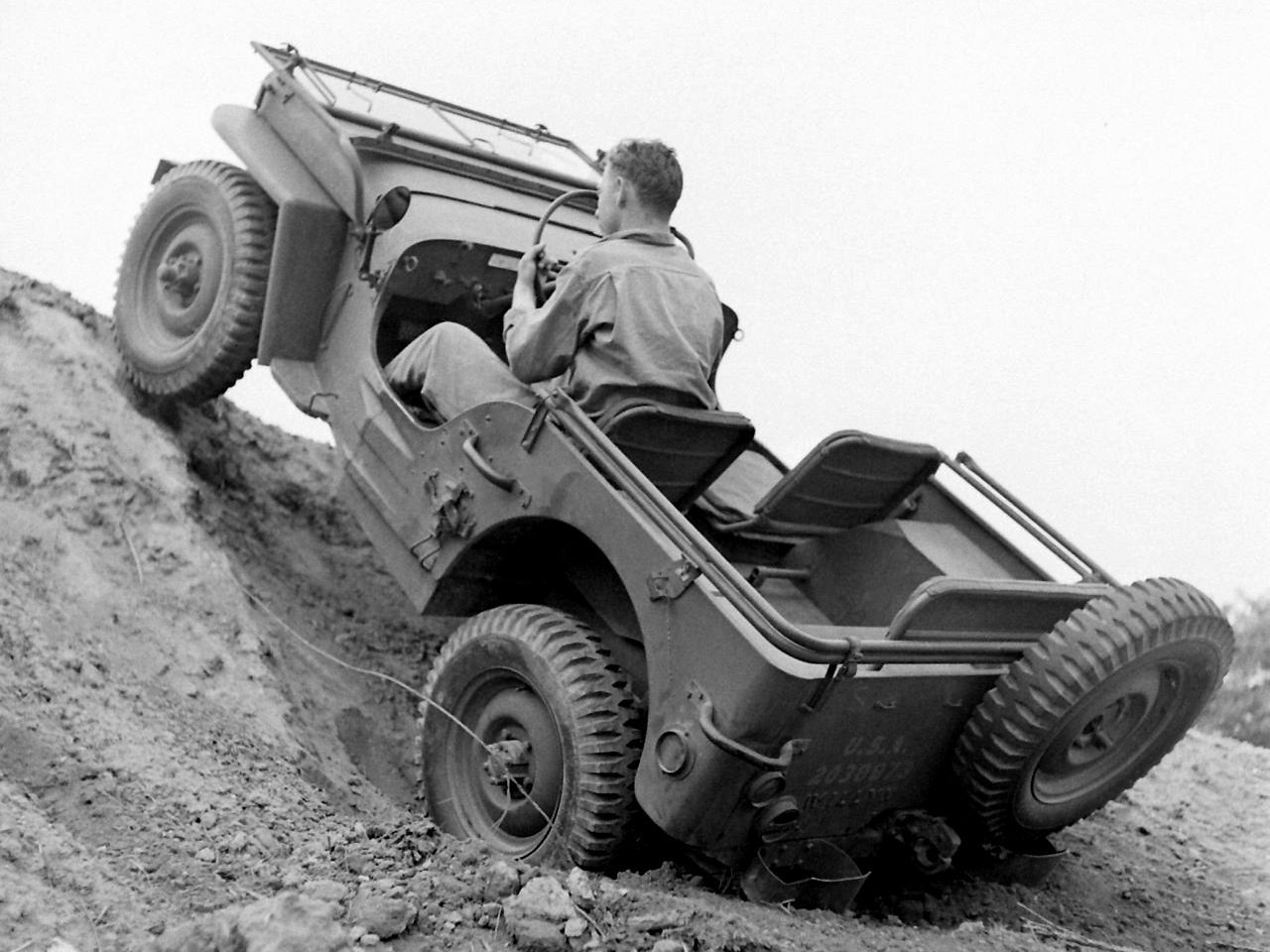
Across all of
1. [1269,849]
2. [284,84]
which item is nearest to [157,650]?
[284,84]

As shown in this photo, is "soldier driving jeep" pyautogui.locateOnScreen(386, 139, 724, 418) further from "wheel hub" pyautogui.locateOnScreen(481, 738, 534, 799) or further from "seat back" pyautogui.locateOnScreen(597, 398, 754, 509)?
"wheel hub" pyautogui.locateOnScreen(481, 738, 534, 799)

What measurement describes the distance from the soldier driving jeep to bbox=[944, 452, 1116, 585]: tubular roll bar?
32.8 inches

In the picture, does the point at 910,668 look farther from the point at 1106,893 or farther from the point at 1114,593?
the point at 1106,893

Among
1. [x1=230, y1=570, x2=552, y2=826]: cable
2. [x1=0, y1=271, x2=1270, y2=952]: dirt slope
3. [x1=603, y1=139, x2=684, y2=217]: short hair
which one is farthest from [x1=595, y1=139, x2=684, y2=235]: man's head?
[x1=0, y1=271, x2=1270, y2=952]: dirt slope

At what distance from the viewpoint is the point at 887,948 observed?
3.42 m

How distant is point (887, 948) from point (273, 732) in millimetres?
1933

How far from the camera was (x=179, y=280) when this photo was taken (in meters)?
5.77

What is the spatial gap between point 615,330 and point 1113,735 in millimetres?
1748

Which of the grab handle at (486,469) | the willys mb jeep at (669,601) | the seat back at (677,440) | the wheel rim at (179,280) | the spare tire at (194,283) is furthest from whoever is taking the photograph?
the wheel rim at (179,280)

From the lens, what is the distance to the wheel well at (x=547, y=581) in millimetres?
4191

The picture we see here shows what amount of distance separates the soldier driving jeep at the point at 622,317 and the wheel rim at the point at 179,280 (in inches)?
57.4

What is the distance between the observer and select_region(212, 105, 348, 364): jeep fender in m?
5.21

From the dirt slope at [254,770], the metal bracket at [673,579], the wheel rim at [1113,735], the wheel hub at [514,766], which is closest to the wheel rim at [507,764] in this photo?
the wheel hub at [514,766]

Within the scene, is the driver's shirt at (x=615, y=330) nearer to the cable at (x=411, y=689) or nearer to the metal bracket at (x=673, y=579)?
the metal bracket at (x=673, y=579)
